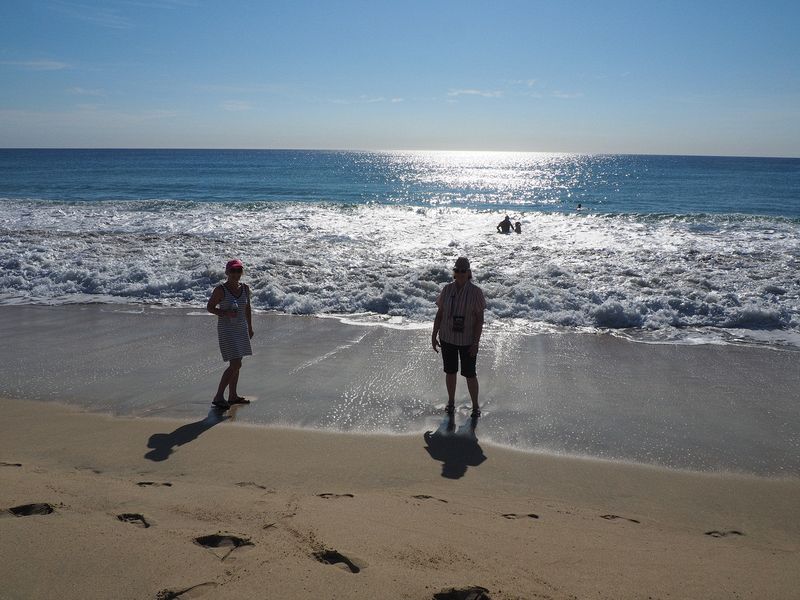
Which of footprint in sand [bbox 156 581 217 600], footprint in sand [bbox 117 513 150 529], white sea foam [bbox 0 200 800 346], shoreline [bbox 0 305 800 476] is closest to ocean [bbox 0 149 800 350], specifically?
white sea foam [bbox 0 200 800 346]

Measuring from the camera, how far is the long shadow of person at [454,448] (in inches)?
192

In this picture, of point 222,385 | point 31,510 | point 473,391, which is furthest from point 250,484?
point 473,391

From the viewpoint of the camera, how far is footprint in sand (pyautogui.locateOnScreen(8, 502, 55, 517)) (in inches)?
147

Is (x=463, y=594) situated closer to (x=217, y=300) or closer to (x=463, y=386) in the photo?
(x=463, y=386)

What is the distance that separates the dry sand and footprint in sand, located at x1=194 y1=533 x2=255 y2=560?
0.02 metres

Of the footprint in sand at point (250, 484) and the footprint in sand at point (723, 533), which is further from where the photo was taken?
the footprint in sand at point (250, 484)

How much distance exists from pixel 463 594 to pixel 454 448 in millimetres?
2207

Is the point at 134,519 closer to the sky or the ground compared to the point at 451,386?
closer to the ground

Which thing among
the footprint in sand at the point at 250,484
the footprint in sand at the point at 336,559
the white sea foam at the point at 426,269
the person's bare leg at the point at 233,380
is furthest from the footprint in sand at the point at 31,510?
the white sea foam at the point at 426,269

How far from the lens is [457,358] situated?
6.16 m

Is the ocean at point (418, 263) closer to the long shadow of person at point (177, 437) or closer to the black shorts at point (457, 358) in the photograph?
the black shorts at point (457, 358)

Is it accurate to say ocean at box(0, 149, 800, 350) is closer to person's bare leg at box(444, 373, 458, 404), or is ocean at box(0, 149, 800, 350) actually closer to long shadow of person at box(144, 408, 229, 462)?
person's bare leg at box(444, 373, 458, 404)

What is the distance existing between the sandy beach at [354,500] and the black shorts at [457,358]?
1.58ft

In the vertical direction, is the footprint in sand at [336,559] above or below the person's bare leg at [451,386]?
below
